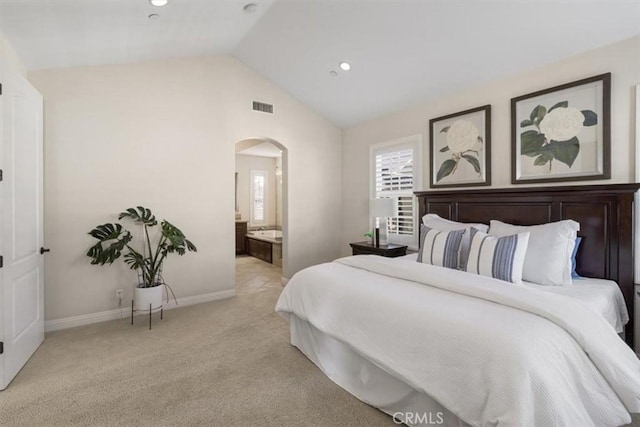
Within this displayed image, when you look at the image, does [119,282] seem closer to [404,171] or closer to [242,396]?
[242,396]

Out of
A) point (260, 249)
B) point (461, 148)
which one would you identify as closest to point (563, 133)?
point (461, 148)

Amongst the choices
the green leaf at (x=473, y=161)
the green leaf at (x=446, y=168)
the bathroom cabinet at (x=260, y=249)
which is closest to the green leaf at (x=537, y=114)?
the green leaf at (x=473, y=161)

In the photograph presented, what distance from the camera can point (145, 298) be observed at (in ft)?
11.0

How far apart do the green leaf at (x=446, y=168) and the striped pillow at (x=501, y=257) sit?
1.38 m

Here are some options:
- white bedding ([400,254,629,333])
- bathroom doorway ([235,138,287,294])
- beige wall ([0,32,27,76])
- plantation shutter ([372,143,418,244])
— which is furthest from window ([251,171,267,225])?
white bedding ([400,254,629,333])

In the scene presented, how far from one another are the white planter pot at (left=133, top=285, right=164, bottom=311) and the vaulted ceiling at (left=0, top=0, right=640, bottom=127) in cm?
246

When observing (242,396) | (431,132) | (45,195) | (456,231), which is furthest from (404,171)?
(45,195)

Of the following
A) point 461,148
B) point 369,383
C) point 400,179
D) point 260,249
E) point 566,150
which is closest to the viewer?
point 369,383

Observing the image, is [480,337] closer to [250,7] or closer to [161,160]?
[250,7]

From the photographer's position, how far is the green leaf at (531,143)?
3037 mm

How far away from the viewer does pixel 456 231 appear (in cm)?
300

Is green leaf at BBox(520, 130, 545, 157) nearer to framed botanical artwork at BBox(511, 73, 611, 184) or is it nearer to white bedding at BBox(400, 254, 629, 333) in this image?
framed botanical artwork at BBox(511, 73, 611, 184)

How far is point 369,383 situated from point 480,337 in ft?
2.99

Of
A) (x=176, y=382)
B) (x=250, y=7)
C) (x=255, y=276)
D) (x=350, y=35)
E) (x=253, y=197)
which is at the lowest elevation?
(x=176, y=382)
